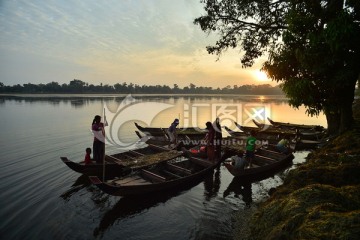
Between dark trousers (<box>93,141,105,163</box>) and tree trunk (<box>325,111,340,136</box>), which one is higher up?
tree trunk (<box>325,111,340,136</box>)

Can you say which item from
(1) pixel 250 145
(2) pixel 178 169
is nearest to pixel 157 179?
(2) pixel 178 169

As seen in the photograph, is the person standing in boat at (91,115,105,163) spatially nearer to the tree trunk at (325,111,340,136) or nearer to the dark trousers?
the dark trousers

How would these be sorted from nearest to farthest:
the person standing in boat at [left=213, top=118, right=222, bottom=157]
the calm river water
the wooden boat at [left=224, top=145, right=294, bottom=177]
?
the calm river water → the wooden boat at [left=224, top=145, right=294, bottom=177] → the person standing in boat at [left=213, top=118, right=222, bottom=157]

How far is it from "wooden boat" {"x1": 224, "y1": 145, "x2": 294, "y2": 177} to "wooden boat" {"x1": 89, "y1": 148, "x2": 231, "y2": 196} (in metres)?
1.54

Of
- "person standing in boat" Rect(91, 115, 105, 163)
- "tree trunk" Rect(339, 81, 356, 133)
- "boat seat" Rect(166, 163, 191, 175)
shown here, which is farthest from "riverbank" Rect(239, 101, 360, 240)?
"person standing in boat" Rect(91, 115, 105, 163)

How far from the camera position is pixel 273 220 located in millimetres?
6043

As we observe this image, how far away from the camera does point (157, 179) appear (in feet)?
36.4

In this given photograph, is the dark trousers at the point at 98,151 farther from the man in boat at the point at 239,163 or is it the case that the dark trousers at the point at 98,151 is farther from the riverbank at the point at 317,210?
the riverbank at the point at 317,210

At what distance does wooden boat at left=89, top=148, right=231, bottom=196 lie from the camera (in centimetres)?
966

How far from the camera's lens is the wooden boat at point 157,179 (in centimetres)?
966

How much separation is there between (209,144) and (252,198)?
3903 mm

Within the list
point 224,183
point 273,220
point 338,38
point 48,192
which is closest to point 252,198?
point 224,183

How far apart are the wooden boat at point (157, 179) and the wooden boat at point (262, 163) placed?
1542mm

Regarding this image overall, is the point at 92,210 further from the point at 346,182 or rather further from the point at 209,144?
the point at 346,182
